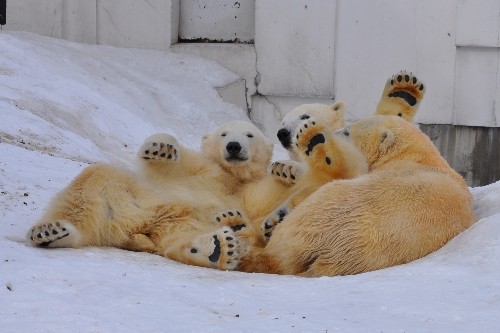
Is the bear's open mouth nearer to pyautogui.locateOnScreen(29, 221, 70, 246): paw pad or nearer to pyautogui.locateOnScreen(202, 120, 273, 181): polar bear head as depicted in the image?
pyautogui.locateOnScreen(202, 120, 273, 181): polar bear head

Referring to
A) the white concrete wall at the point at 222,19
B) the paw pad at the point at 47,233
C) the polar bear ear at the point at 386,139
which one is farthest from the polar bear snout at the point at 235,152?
the white concrete wall at the point at 222,19

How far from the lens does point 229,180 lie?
4238mm

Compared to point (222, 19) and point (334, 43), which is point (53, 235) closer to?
point (334, 43)

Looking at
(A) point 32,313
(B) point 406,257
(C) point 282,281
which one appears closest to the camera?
(A) point 32,313

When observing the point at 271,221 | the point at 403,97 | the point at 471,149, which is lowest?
the point at 471,149

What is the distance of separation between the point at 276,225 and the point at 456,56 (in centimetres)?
361

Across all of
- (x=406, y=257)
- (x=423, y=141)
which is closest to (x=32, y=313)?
(x=406, y=257)

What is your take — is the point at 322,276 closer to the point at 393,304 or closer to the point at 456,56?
the point at 393,304

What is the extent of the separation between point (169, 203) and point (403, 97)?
54.7 inches

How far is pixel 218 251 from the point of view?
10.5ft

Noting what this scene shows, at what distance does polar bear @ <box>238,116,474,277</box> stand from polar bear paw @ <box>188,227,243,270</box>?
7 cm

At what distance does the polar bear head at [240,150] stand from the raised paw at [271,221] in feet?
2.24

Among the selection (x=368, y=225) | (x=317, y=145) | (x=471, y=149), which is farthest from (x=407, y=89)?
(x=471, y=149)

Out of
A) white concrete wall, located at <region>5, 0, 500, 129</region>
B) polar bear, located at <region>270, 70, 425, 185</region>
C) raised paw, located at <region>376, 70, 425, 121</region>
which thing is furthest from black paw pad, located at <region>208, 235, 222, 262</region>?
white concrete wall, located at <region>5, 0, 500, 129</region>
